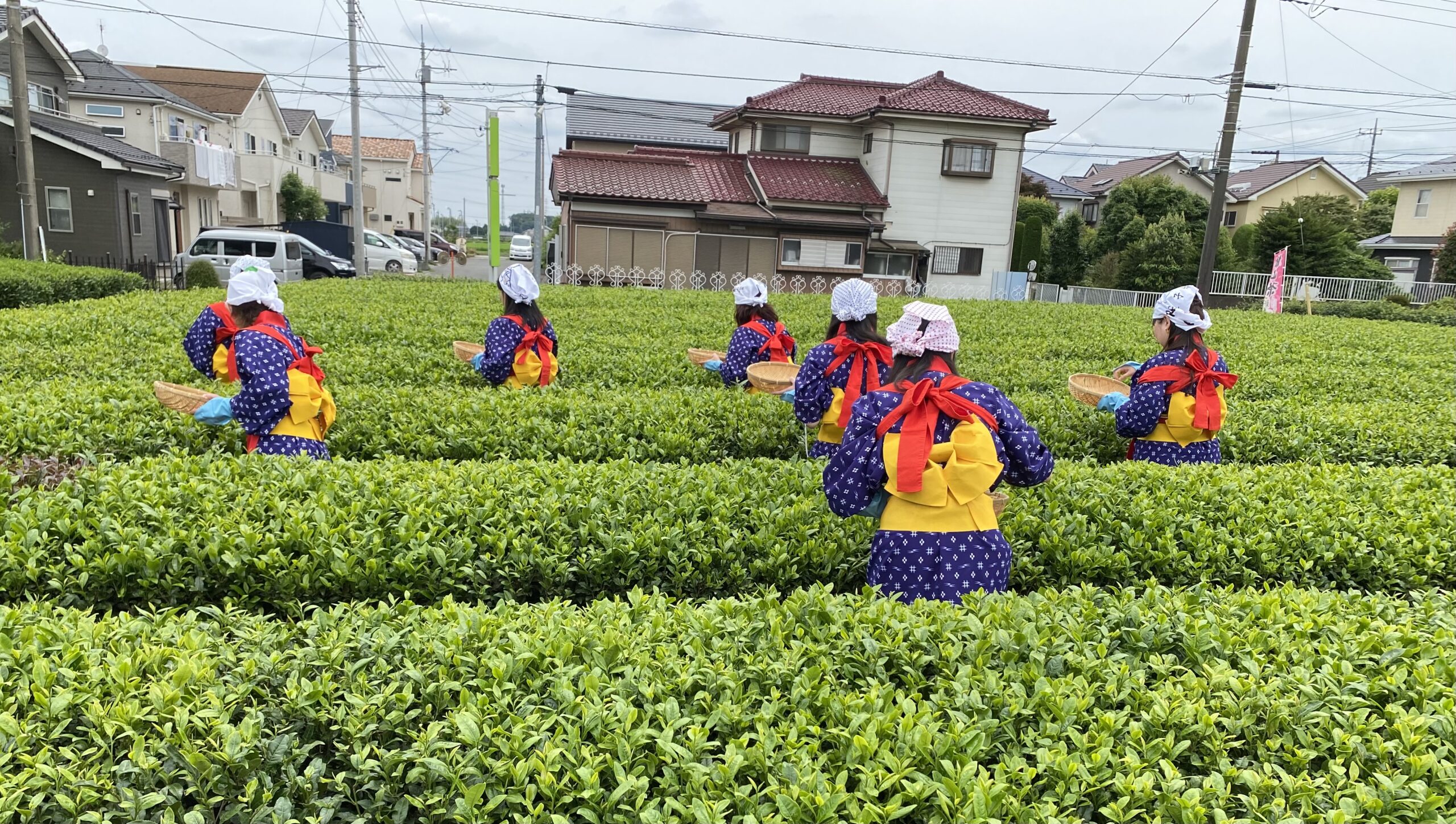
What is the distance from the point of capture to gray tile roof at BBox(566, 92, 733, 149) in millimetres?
39125

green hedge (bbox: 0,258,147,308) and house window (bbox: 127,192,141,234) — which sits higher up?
house window (bbox: 127,192,141,234)

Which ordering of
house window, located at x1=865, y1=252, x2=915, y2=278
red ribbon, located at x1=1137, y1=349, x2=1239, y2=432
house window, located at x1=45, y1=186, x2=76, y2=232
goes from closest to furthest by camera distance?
red ribbon, located at x1=1137, y1=349, x2=1239, y2=432, house window, located at x1=45, y1=186, x2=76, y2=232, house window, located at x1=865, y1=252, x2=915, y2=278

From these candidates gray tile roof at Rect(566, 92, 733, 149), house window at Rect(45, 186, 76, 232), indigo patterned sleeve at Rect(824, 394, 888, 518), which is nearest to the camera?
indigo patterned sleeve at Rect(824, 394, 888, 518)

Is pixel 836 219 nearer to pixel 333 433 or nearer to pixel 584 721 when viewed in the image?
pixel 333 433

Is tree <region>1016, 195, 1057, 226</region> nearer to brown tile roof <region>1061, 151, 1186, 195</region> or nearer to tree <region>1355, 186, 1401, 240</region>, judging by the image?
brown tile roof <region>1061, 151, 1186, 195</region>

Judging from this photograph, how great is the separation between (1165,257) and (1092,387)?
28094 mm

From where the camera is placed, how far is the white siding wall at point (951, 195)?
99.5ft

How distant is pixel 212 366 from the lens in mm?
5789

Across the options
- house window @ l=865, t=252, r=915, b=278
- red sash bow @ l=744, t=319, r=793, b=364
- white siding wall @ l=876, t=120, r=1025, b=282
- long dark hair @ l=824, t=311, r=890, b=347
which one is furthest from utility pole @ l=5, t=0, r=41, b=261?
white siding wall @ l=876, t=120, r=1025, b=282

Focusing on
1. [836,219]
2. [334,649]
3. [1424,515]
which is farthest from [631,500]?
[836,219]

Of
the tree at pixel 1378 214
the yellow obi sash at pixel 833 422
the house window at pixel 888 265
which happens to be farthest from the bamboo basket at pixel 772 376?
the tree at pixel 1378 214

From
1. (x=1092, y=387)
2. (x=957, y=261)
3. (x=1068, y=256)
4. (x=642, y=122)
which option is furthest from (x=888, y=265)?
(x=1092, y=387)

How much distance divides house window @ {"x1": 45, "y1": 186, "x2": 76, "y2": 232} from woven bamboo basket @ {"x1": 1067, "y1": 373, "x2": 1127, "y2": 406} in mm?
29851

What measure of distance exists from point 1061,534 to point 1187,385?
6.65ft
